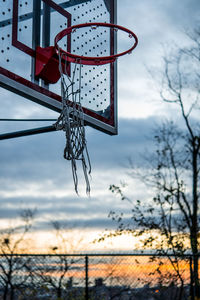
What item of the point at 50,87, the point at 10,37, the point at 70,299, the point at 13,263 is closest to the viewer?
the point at 10,37

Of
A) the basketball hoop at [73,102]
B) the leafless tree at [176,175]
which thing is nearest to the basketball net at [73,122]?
the basketball hoop at [73,102]

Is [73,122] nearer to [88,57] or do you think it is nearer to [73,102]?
[73,102]

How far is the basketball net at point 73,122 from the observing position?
12.4 feet

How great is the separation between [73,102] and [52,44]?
544mm

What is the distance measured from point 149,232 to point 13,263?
10.1 ft

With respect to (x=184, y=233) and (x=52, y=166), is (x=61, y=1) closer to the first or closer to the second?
(x=184, y=233)

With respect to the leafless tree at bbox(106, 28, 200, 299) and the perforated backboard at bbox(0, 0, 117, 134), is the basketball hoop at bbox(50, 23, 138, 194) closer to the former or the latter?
the perforated backboard at bbox(0, 0, 117, 134)

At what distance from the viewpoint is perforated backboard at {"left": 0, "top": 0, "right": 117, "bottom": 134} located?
3.68 meters

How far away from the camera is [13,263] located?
31.6 ft

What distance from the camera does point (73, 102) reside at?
4102mm

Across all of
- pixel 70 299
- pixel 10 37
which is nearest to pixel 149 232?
pixel 70 299

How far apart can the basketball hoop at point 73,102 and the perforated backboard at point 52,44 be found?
9cm

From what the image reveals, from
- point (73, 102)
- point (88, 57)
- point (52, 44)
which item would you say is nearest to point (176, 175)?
point (88, 57)

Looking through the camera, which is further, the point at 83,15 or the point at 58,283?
the point at 58,283
